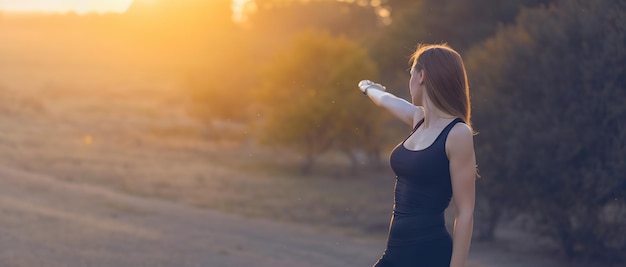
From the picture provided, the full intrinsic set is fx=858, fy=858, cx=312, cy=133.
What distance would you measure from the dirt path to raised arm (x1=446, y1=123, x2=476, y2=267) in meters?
6.52

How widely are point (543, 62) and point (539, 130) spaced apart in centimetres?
98

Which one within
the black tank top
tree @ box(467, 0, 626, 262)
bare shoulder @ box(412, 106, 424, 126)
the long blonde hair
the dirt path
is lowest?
the black tank top

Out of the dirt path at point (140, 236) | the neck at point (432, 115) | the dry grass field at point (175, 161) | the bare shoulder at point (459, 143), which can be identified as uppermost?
the dry grass field at point (175, 161)

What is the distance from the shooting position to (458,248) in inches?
130

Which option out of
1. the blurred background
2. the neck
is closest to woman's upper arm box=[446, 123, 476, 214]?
the neck

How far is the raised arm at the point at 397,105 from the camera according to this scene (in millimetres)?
3996

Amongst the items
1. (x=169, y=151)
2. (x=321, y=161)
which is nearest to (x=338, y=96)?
(x=321, y=161)

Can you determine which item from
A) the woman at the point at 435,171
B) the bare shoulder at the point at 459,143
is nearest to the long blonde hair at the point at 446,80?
the woman at the point at 435,171

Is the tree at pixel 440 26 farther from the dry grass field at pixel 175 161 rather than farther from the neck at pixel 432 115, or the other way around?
the neck at pixel 432 115

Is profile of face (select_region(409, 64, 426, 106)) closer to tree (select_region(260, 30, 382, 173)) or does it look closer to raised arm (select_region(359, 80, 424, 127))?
raised arm (select_region(359, 80, 424, 127))

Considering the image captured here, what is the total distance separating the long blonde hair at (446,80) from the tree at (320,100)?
22.5 metres

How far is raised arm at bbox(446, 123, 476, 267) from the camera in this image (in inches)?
128

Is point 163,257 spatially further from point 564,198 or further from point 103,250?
point 564,198

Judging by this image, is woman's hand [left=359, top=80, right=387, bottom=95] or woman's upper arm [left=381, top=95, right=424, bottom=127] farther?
woman's hand [left=359, top=80, right=387, bottom=95]
